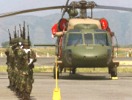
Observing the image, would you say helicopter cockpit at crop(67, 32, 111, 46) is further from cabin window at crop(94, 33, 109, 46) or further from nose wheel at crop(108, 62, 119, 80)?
nose wheel at crop(108, 62, 119, 80)

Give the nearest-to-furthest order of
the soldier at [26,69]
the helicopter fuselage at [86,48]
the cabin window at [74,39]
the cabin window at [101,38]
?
the soldier at [26,69] < the helicopter fuselage at [86,48] < the cabin window at [74,39] < the cabin window at [101,38]

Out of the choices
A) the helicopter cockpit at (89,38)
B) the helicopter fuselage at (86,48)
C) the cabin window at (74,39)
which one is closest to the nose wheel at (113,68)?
the helicopter fuselage at (86,48)

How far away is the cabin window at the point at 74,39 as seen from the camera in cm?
2097

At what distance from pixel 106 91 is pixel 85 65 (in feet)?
15.6

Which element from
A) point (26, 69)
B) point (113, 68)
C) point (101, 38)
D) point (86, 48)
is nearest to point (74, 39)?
point (86, 48)

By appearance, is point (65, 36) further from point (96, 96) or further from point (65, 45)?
point (96, 96)

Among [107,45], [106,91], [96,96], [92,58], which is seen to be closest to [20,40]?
[96,96]

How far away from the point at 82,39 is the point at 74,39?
0.38 meters

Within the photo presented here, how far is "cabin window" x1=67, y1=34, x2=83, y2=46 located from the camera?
2097 centimetres

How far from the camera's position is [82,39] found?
21.1 m

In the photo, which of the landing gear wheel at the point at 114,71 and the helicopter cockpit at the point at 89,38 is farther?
the landing gear wheel at the point at 114,71

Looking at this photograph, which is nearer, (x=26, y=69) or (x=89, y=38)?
(x=26, y=69)

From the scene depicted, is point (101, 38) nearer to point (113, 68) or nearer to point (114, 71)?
point (113, 68)

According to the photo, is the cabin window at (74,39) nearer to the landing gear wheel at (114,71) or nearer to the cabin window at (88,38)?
the cabin window at (88,38)
